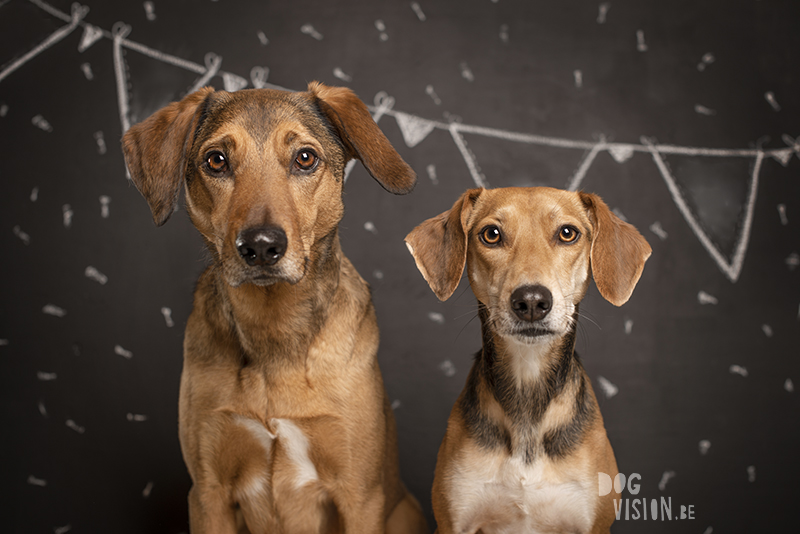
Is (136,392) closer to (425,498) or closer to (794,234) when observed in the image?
(425,498)

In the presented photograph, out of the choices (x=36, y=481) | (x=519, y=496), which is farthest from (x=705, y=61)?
(x=36, y=481)

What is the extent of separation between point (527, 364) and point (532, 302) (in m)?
0.46

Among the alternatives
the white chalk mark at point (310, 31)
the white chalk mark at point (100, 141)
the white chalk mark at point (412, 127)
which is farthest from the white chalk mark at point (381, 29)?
the white chalk mark at point (100, 141)

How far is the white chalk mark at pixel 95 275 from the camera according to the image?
152 inches

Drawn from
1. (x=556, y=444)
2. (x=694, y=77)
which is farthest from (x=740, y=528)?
(x=694, y=77)

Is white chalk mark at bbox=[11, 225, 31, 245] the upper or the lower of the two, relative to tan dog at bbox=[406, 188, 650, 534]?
upper

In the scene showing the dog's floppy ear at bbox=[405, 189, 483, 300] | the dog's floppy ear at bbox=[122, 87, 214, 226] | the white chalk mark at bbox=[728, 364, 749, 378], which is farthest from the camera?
the white chalk mark at bbox=[728, 364, 749, 378]

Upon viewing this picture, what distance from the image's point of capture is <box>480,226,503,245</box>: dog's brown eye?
2537mm

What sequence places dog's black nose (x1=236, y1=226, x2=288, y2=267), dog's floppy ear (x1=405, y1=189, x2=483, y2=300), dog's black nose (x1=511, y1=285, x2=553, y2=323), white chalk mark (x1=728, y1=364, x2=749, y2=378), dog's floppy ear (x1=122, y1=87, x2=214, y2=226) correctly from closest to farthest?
1. dog's black nose (x1=236, y1=226, x2=288, y2=267)
2. dog's black nose (x1=511, y1=285, x2=553, y2=323)
3. dog's floppy ear (x1=122, y1=87, x2=214, y2=226)
4. dog's floppy ear (x1=405, y1=189, x2=483, y2=300)
5. white chalk mark (x1=728, y1=364, x2=749, y2=378)

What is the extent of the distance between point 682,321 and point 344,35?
269cm

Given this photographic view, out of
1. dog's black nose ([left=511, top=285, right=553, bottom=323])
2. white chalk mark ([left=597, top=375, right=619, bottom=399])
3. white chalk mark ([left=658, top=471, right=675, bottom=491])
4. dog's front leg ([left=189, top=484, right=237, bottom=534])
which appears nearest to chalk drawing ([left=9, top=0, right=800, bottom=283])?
white chalk mark ([left=597, top=375, right=619, bottom=399])

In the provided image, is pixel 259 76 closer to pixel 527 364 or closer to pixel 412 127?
pixel 412 127

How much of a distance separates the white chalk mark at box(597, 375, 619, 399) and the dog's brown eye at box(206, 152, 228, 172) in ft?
8.69

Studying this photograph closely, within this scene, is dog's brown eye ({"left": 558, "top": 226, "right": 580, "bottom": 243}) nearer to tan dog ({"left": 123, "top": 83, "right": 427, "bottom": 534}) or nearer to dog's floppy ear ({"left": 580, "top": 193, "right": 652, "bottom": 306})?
dog's floppy ear ({"left": 580, "top": 193, "right": 652, "bottom": 306})
